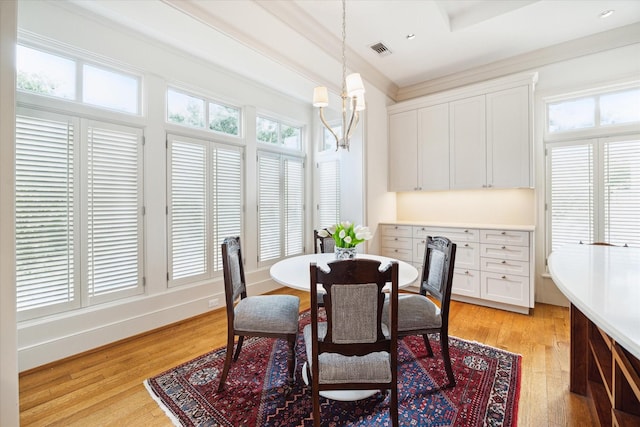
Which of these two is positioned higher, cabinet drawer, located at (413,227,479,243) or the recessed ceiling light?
the recessed ceiling light

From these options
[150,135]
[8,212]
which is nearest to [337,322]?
[8,212]

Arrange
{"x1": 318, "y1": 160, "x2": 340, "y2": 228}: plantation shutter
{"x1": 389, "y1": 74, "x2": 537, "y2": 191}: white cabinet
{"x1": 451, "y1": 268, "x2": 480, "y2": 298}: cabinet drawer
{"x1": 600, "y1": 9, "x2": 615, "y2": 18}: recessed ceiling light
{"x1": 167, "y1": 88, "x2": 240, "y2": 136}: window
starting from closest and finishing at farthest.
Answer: {"x1": 600, "y1": 9, "x2": 615, "y2": 18}: recessed ceiling light
{"x1": 167, "y1": 88, "x2": 240, "y2": 136}: window
{"x1": 389, "y1": 74, "x2": 537, "y2": 191}: white cabinet
{"x1": 451, "y1": 268, "x2": 480, "y2": 298}: cabinet drawer
{"x1": 318, "y1": 160, "x2": 340, "y2": 228}: plantation shutter

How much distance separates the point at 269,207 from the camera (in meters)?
4.20

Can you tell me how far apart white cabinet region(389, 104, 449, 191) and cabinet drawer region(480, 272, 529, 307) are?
1333 millimetres


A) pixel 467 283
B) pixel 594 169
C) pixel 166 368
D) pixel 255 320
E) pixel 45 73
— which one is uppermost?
pixel 45 73

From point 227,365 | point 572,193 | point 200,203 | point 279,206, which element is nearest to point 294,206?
point 279,206

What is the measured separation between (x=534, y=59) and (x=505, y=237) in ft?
7.52

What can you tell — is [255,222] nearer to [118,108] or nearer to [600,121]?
[118,108]

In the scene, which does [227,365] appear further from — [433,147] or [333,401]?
[433,147]

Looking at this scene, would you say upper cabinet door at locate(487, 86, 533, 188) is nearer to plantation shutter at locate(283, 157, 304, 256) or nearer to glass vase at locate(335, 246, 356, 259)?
glass vase at locate(335, 246, 356, 259)

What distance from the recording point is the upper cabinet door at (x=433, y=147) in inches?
157

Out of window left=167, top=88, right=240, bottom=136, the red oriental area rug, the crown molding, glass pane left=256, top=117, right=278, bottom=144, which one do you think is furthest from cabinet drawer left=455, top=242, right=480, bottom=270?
window left=167, top=88, right=240, bottom=136

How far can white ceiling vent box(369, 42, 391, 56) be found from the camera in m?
3.38

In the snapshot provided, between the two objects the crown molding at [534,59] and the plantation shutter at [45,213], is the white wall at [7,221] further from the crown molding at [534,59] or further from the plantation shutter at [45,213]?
the crown molding at [534,59]
